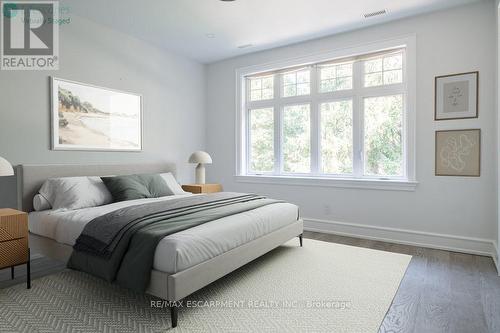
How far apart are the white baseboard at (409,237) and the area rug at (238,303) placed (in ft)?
3.12

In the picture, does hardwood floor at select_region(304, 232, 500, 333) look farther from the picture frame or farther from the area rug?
the picture frame

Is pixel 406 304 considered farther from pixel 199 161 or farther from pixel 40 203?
pixel 40 203

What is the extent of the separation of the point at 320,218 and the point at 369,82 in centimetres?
202

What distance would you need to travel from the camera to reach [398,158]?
156 inches

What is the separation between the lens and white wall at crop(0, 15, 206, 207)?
3.22m

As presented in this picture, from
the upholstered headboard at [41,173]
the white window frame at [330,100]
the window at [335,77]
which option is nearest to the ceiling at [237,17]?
the white window frame at [330,100]

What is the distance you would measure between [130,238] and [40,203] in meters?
1.65

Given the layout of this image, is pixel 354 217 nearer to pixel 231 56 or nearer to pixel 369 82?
pixel 369 82

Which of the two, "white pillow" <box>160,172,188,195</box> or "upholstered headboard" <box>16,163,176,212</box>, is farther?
"white pillow" <box>160,172,188,195</box>

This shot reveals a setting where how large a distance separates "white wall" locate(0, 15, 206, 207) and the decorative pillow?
62cm

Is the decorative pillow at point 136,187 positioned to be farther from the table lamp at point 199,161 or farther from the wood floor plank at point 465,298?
the wood floor plank at point 465,298

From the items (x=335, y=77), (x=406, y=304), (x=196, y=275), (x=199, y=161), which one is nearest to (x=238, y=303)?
(x=196, y=275)

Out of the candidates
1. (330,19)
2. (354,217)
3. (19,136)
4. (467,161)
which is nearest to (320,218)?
(354,217)

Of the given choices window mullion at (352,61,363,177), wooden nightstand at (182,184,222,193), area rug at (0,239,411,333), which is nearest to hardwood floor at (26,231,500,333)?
area rug at (0,239,411,333)
